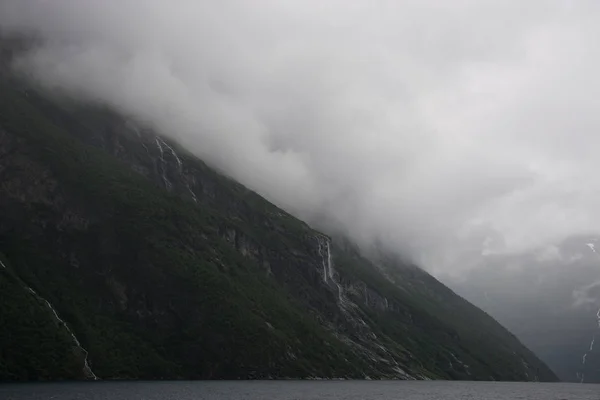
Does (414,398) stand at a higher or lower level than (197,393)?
higher

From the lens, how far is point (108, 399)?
144500mm

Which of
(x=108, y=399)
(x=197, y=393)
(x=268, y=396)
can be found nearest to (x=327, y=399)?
(x=268, y=396)

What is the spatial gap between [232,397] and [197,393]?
1771 cm

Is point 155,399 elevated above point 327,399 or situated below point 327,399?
below

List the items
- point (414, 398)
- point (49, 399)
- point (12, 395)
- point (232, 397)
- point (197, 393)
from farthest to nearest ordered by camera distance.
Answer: point (414, 398)
point (197, 393)
point (232, 397)
point (12, 395)
point (49, 399)

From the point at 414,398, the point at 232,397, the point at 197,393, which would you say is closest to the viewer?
the point at 232,397

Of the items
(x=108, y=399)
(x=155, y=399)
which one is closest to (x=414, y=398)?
(x=155, y=399)

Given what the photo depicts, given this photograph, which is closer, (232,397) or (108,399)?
(108,399)

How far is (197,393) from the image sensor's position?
7047 inches

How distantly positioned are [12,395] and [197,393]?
5318 centimetres

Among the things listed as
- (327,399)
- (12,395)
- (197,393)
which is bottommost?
(12,395)

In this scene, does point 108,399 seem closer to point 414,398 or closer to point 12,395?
point 12,395

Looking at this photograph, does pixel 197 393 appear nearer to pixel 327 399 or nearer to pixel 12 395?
pixel 327 399

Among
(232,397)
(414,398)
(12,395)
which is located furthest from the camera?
(414,398)
